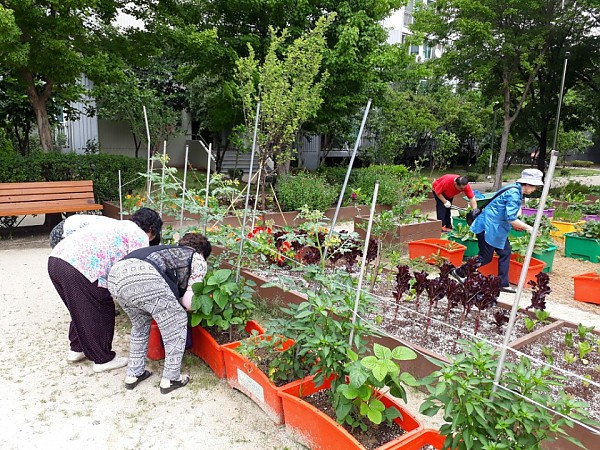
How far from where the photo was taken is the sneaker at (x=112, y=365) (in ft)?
11.0

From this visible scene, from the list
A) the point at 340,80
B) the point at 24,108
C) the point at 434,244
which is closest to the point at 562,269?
the point at 434,244

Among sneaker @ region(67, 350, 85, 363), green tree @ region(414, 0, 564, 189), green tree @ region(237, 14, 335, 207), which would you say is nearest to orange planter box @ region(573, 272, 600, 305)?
green tree @ region(237, 14, 335, 207)

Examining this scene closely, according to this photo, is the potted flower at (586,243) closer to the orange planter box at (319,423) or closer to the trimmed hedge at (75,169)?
the orange planter box at (319,423)

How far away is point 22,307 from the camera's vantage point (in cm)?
453

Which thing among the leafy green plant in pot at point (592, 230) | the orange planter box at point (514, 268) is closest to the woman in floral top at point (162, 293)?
the orange planter box at point (514, 268)

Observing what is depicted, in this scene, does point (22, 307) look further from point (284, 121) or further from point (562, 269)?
point (562, 269)

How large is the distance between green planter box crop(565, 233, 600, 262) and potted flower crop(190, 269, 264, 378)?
5306 millimetres

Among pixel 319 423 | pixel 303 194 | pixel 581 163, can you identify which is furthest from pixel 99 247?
pixel 581 163

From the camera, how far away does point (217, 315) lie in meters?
3.31

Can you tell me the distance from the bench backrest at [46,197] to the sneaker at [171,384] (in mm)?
5034

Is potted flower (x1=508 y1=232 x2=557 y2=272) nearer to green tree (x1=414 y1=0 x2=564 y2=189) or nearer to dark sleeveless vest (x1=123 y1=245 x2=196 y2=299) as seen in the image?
dark sleeveless vest (x1=123 y1=245 x2=196 y2=299)

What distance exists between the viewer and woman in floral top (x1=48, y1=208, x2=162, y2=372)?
3.11m

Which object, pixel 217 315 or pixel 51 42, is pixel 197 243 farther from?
pixel 51 42

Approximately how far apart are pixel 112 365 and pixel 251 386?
3.84ft
